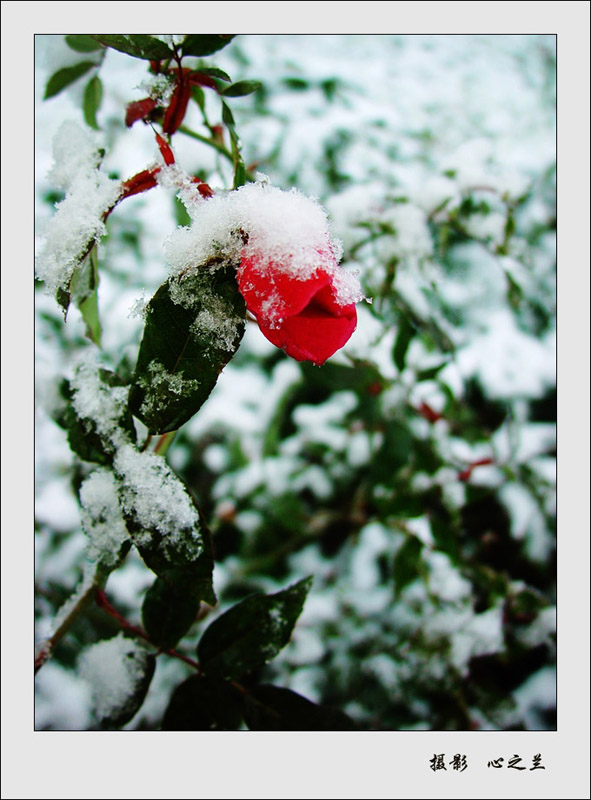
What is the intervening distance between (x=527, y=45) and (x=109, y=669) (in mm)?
2150

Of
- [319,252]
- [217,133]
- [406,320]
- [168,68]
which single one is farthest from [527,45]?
[319,252]

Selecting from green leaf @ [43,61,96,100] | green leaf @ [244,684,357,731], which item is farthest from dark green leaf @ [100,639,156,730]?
green leaf @ [43,61,96,100]

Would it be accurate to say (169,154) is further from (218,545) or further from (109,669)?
(218,545)

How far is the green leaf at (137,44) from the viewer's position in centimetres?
42

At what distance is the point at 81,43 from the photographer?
0.62 m

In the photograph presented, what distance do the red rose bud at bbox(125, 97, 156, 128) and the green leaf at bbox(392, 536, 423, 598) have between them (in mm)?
687

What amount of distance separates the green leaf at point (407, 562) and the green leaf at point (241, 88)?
66 cm

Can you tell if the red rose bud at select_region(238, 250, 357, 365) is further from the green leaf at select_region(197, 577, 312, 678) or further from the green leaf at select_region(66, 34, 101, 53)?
the green leaf at select_region(66, 34, 101, 53)

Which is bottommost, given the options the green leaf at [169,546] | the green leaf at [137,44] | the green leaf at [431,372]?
the green leaf at [169,546]

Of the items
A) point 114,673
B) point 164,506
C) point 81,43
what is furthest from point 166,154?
point 114,673

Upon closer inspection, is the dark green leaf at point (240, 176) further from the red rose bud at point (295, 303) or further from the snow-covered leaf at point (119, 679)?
the snow-covered leaf at point (119, 679)

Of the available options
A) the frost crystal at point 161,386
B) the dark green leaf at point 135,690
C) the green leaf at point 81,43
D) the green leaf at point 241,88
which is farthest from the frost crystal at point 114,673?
the green leaf at point 81,43

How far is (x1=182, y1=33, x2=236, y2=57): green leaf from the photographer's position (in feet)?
1.51

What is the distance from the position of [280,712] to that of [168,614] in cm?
15
